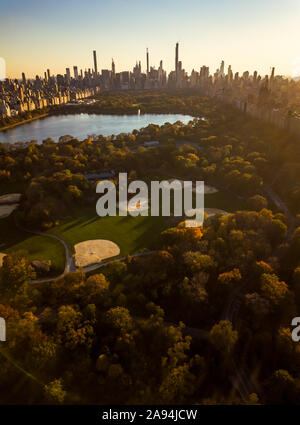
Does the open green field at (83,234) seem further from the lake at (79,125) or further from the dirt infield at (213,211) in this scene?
the lake at (79,125)

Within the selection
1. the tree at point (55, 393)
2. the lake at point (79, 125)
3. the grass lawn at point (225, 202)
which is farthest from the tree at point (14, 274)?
the lake at point (79, 125)

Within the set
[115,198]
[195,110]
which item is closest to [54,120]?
[195,110]

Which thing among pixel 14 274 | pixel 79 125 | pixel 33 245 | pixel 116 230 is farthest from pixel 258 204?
pixel 79 125

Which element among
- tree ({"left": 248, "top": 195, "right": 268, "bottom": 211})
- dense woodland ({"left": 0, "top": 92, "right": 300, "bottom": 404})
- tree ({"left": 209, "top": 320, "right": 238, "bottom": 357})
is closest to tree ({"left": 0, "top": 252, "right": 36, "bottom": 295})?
dense woodland ({"left": 0, "top": 92, "right": 300, "bottom": 404})

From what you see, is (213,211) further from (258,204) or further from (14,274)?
(14,274)

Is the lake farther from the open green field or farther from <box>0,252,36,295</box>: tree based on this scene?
<box>0,252,36,295</box>: tree

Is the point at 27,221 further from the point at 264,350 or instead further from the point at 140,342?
the point at 264,350
